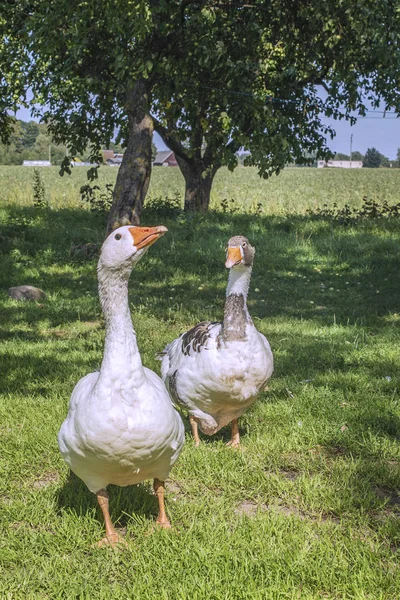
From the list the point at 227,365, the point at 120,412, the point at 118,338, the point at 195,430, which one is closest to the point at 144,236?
the point at 118,338

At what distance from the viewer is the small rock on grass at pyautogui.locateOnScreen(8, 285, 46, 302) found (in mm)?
9656

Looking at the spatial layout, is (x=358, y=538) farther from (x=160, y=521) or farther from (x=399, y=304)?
(x=399, y=304)

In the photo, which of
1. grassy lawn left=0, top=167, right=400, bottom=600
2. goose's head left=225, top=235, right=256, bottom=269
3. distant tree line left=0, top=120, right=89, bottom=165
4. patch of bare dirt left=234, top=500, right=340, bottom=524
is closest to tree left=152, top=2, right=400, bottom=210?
grassy lawn left=0, top=167, right=400, bottom=600

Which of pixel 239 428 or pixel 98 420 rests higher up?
pixel 98 420

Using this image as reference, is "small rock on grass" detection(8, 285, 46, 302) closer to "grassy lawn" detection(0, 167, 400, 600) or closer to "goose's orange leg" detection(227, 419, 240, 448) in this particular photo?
"grassy lawn" detection(0, 167, 400, 600)

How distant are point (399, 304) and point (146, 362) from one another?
4.67 meters

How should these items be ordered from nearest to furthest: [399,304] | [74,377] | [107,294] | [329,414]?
1. [107,294]
2. [329,414]
3. [74,377]
4. [399,304]

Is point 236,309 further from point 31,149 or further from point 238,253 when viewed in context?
point 31,149

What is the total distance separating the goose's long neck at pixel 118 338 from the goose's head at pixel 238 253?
141 centimetres

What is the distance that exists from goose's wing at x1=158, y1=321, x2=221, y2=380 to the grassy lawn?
0.72 m

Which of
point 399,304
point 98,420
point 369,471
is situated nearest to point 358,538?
point 369,471

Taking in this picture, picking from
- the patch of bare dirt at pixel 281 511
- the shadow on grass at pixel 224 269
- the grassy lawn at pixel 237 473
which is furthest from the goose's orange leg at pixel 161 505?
the shadow on grass at pixel 224 269

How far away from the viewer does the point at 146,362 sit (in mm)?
6750

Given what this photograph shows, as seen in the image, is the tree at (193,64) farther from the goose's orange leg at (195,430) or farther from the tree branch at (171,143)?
the goose's orange leg at (195,430)
